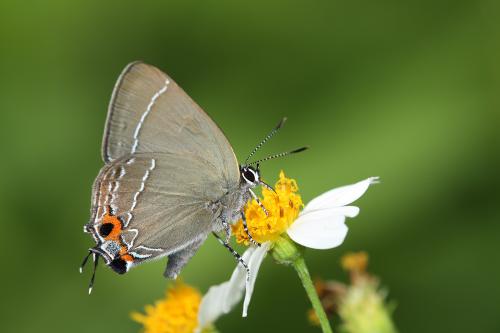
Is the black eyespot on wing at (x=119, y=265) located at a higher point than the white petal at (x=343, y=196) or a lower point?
lower

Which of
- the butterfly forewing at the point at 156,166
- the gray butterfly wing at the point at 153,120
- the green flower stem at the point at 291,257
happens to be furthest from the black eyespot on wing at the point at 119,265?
the green flower stem at the point at 291,257

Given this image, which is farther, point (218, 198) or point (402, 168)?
point (402, 168)

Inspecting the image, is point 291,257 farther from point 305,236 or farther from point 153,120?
point 153,120

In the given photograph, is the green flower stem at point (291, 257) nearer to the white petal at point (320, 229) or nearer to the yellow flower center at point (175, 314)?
the white petal at point (320, 229)

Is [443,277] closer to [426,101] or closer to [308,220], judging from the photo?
[426,101]

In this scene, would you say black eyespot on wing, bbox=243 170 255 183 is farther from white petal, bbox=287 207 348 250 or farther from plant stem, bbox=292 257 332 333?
plant stem, bbox=292 257 332 333

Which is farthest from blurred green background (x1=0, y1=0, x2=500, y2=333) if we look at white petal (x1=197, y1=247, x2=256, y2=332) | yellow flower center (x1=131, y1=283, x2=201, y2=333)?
white petal (x1=197, y1=247, x2=256, y2=332)

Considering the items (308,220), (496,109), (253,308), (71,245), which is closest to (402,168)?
(496,109)
